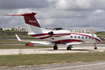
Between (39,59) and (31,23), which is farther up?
(31,23)

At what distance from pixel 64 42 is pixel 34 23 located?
297 inches

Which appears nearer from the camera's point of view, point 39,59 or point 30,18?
point 39,59

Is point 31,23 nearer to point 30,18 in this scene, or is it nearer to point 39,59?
point 30,18

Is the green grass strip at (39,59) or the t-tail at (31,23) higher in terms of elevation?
the t-tail at (31,23)

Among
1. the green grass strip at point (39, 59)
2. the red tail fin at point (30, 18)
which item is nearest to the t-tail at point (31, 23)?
the red tail fin at point (30, 18)

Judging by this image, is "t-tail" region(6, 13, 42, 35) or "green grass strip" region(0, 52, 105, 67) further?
"t-tail" region(6, 13, 42, 35)

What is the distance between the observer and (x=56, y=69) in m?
12.6

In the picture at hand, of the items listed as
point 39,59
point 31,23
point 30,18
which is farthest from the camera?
point 31,23

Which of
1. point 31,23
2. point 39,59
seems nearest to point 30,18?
point 31,23

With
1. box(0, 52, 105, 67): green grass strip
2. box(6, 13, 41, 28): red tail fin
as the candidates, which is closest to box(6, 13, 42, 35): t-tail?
box(6, 13, 41, 28): red tail fin

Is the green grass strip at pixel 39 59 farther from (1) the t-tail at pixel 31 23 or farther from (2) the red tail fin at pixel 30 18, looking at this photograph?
(2) the red tail fin at pixel 30 18

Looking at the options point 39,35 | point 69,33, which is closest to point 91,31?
point 69,33

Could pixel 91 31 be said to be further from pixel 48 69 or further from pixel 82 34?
pixel 48 69

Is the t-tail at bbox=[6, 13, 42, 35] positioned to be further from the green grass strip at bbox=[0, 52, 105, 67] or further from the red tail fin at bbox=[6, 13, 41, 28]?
the green grass strip at bbox=[0, 52, 105, 67]
